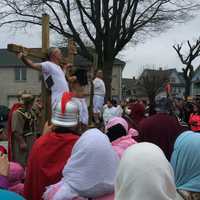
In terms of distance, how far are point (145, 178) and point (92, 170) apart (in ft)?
3.95

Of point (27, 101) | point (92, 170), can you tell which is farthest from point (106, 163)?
point (27, 101)

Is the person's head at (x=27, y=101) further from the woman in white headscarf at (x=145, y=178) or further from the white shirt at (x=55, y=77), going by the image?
the woman in white headscarf at (x=145, y=178)

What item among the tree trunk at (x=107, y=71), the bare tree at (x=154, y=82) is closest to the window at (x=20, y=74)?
the bare tree at (x=154, y=82)

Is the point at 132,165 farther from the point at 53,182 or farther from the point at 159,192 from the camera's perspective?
the point at 53,182

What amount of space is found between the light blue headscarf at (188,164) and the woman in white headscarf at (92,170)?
0.63 metres

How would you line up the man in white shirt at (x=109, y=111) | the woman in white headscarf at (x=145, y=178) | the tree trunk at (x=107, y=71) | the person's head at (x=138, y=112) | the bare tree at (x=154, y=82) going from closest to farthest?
the woman in white headscarf at (x=145, y=178)
the person's head at (x=138, y=112)
the man in white shirt at (x=109, y=111)
the tree trunk at (x=107, y=71)
the bare tree at (x=154, y=82)

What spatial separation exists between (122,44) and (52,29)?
4.41 metres

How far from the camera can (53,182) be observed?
4.82 m

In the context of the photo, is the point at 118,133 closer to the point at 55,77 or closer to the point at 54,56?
the point at 55,77

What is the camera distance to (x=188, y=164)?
3.34m

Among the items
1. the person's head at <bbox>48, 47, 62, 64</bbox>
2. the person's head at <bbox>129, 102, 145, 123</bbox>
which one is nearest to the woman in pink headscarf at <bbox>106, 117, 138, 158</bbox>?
the person's head at <bbox>129, 102, 145, 123</bbox>

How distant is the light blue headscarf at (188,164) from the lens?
329 cm

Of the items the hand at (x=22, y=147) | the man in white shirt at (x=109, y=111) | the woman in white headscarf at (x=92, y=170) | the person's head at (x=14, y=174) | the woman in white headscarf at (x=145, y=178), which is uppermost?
the woman in white headscarf at (x=145, y=178)

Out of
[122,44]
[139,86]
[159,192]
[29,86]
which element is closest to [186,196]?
[159,192]
